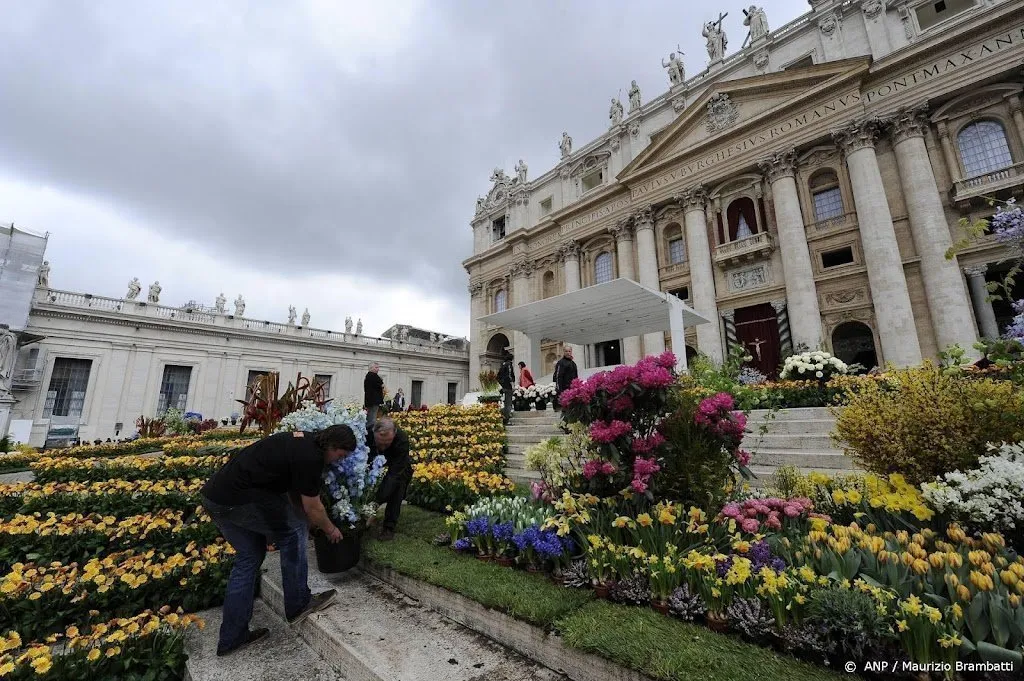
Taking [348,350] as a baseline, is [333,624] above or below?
below

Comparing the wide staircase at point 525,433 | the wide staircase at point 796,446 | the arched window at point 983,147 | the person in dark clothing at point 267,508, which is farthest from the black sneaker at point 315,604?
the arched window at point 983,147

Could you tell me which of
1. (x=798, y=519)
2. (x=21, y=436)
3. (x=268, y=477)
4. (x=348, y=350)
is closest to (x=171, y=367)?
(x=21, y=436)

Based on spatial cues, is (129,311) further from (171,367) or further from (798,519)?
(798,519)

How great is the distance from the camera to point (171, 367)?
26781 millimetres

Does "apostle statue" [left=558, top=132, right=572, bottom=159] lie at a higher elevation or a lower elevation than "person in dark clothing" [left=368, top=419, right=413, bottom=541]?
higher

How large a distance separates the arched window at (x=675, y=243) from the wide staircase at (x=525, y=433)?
15237 mm

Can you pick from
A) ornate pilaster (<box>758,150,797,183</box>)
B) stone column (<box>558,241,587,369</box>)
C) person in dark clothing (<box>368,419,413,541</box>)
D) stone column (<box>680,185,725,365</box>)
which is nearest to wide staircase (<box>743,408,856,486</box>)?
person in dark clothing (<box>368,419,413,541</box>)

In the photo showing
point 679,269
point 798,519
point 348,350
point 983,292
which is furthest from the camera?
point 348,350

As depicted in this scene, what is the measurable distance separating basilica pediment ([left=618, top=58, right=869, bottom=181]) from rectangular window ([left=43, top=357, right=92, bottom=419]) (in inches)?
1308

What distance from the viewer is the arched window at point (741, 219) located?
2197 cm

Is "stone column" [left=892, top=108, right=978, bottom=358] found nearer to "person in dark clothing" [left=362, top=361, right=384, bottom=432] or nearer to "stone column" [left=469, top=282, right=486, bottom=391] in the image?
"person in dark clothing" [left=362, top=361, right=384, bottom=432]

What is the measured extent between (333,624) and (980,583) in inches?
157

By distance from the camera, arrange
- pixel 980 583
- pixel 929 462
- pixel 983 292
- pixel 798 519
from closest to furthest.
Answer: pixel 980 583, pixel 798 519, pixel 929 462, pixel 983 292

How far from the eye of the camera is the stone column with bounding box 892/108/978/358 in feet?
51.6
